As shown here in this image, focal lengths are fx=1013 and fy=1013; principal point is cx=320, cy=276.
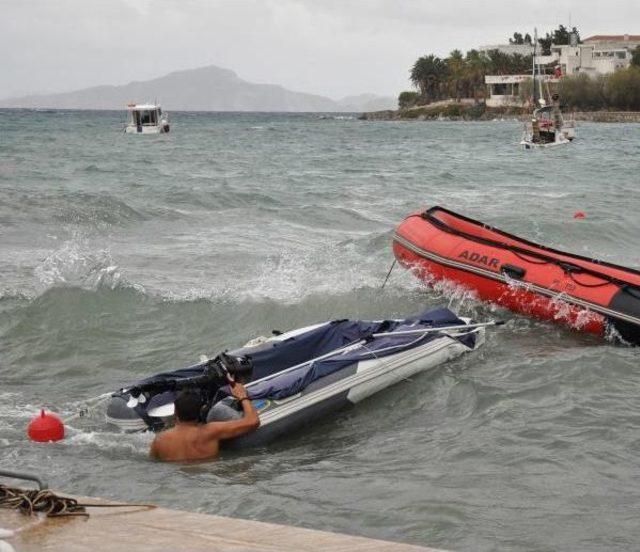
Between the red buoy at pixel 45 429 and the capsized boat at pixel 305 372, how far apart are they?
47 cm

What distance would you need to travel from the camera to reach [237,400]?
8.00 m

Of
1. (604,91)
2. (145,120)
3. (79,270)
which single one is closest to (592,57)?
(604,91)

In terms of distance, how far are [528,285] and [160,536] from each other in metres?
8.05

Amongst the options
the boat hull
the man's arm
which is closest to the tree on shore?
the boat hull

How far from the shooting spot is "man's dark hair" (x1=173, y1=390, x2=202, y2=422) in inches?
299

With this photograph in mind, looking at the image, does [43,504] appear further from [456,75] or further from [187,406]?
[456,75]

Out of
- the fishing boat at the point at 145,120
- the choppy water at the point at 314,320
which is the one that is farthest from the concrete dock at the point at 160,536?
the fishing boat at the point at 145,120

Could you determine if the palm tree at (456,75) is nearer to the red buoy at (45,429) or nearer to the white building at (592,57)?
the white building at (592,57)

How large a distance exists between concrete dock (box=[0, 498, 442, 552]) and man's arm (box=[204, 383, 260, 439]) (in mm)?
2610

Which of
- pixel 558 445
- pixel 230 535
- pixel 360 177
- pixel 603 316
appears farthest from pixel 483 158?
pixel 230 535

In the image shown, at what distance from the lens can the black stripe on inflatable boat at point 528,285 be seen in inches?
435

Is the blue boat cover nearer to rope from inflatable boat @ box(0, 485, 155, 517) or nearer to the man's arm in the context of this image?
the man's arm

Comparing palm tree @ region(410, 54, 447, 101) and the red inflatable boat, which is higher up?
palm tree @ region(410, 54, 447, 101)

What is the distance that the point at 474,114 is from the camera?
395 feet
